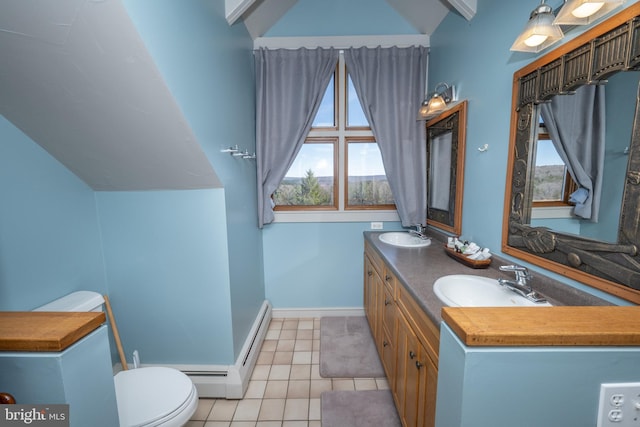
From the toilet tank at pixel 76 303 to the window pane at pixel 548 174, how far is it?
2284 millimetres

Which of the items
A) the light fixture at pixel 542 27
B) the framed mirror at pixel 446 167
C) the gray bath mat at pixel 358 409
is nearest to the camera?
the light fixture at pixel 542 27

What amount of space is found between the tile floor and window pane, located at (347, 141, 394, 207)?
4.58 feet

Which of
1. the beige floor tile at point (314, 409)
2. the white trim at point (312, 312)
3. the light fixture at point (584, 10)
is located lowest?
the beige floor tile at point (314, 409)

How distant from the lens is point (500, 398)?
1.93 feet

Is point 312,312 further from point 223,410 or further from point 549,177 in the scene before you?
point 549,177

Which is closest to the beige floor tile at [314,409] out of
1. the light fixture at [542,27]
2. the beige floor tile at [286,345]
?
the beige floor tile at [286,345]

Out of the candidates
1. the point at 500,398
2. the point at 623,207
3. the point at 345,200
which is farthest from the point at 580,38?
the point at 345,200

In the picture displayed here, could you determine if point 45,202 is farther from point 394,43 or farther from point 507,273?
point 394,43

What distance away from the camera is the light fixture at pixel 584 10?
0.81 m

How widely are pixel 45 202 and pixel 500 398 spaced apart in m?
2.02

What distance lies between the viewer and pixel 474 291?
1218 mm

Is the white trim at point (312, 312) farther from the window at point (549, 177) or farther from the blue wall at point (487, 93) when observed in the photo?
the window at point (549, 177)

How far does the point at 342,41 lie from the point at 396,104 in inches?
29.7

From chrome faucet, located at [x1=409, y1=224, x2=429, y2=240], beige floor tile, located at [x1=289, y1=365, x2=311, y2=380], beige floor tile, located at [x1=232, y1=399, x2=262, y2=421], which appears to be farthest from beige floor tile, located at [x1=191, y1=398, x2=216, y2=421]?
chrome faucet, located at [x1=409, y1=224, x2=429, y2=240]
